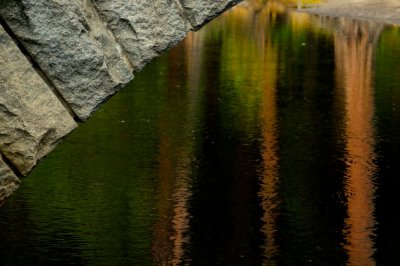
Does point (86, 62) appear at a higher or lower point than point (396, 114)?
higher

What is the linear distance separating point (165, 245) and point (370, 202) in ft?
14.1

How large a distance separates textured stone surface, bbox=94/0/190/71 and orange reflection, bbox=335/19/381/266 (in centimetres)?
858

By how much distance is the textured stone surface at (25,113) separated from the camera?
4.50 m

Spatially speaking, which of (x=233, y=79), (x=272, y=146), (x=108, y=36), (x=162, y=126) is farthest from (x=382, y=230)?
(x=233, y=79)

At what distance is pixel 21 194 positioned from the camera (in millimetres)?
15969

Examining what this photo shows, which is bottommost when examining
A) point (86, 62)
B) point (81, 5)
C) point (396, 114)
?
point (396, 114)

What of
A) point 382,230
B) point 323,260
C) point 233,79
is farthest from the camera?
point 233,79

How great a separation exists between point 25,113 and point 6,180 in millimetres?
353

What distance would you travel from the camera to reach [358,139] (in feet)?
69.4

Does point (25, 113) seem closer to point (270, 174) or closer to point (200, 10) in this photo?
point (200, 10)

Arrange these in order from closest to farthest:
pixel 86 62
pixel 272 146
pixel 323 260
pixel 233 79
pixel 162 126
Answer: pixel 86 62
pixel 323 260
pixel 272 146
pixel 162 126
pixel 233 79

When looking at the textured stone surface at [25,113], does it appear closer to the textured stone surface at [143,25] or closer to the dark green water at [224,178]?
the textured stone surface at [143,25]

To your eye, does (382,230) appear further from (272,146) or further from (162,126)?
(162,126)

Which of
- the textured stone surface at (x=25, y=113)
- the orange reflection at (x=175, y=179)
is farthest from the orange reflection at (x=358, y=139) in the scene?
the textured stone surface at (x=25, y=113)
